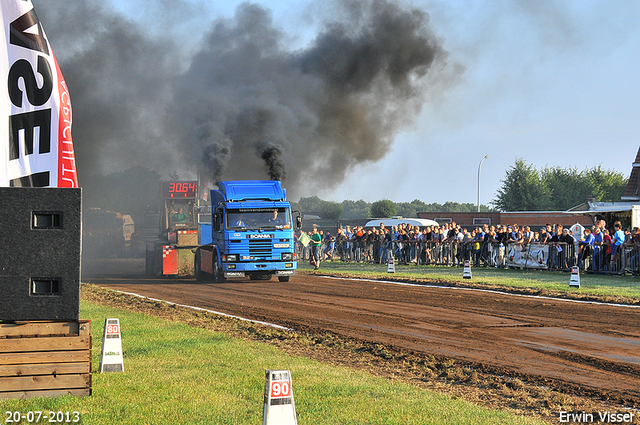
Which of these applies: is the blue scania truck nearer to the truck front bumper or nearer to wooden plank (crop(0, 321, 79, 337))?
the truck front bumper

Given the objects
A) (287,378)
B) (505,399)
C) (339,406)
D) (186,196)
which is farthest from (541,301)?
(186,196)

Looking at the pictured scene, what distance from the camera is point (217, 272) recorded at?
75.0ft

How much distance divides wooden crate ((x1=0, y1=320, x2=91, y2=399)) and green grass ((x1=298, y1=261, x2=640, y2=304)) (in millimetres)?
12918

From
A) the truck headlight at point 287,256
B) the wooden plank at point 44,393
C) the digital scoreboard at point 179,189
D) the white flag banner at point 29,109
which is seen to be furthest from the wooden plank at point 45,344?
the digital scoreboard at point 179,189

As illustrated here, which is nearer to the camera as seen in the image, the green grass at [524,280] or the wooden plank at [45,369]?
the wooden plank at [45,369]

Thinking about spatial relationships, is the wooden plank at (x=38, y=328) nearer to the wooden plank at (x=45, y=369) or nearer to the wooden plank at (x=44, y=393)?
the wooden plank at (x=45, y=369)

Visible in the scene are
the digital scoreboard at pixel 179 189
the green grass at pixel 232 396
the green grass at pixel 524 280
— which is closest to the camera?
the green grass at pixel 232 396

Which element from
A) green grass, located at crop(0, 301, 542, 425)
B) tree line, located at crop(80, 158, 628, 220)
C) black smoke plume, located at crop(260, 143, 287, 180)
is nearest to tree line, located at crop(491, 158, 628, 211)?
tree line, located at crop(80, 158, 628, 220)

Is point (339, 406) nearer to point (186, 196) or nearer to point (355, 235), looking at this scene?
point (355, 235)

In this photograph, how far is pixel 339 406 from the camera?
20.3ft

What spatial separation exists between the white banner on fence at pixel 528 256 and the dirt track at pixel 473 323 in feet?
20.5

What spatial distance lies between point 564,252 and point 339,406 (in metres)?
18.5

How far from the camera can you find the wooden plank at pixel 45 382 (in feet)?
19.5

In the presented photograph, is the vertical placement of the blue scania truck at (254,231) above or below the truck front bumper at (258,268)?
above
